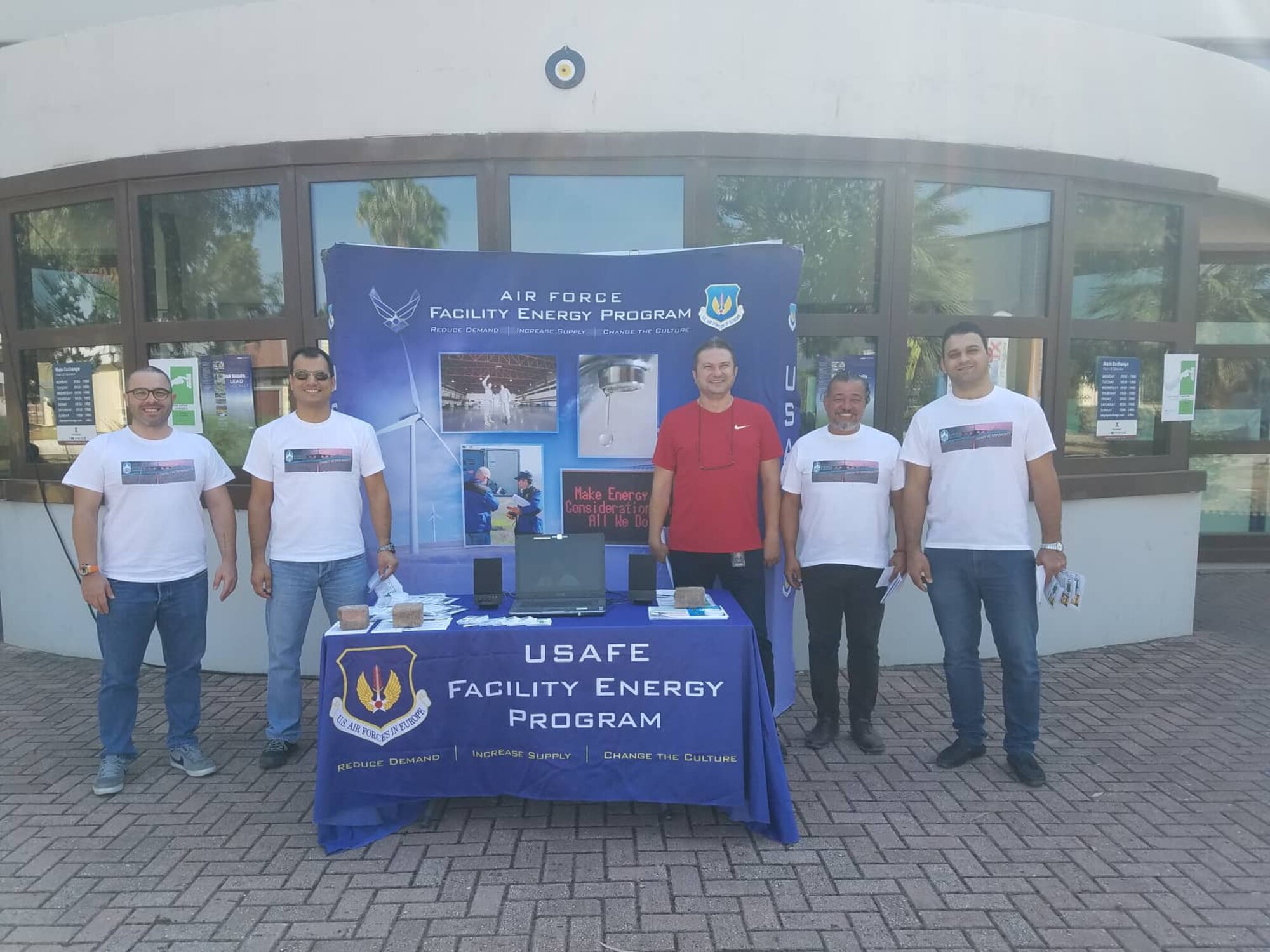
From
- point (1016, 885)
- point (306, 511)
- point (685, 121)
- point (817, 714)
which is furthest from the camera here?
point (685, 121)

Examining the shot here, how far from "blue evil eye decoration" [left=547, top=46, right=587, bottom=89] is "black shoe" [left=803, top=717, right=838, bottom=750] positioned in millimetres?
3718

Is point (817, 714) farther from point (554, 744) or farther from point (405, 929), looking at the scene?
point (405, 929)

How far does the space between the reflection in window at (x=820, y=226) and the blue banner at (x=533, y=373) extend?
94 cm

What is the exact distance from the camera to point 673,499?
363cm

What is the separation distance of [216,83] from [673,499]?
3769mm

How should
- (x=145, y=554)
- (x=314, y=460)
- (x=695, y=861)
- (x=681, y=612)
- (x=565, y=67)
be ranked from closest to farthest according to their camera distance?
(x=695, y=861) → (x=681, y=612) → (x=145, y=554) → (x=314, y=460) → (x=565, y=67)

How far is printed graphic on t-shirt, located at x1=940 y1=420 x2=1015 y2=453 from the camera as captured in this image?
11.2 feet

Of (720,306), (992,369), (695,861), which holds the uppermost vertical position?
(720,306)

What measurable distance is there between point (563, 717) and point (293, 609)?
4.90ft

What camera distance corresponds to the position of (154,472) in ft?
11.2

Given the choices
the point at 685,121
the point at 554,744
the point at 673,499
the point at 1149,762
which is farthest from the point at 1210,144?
the point at 554,744

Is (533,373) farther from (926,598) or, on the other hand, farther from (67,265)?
(67,265)

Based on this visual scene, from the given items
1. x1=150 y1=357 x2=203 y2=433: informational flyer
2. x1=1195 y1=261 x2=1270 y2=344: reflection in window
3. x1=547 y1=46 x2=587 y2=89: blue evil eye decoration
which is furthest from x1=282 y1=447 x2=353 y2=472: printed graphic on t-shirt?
x1=1195 y1=261 x2=1270 y2=344: reflection in window

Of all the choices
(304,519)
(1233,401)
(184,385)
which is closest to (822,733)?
(304,519)
